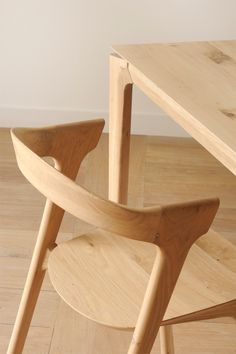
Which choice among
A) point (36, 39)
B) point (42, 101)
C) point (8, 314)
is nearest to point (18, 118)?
point (42, 101)

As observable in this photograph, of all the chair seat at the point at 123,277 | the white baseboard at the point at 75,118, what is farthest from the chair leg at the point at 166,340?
the white baseboard at the point at 75,118

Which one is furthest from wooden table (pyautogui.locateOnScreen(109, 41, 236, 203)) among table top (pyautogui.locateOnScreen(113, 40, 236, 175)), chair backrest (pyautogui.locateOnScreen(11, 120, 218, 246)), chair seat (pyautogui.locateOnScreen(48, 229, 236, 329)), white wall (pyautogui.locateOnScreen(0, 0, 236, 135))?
white wall (pyautogui.locateOnScreen(0, 0, 236, 135))

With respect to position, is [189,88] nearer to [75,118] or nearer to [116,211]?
[116,211]

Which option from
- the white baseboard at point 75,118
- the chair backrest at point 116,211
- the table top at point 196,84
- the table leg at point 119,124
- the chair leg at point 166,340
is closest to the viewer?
the chair backrest at point 116,211

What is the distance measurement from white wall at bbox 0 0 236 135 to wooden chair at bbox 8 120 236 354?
1.52 m

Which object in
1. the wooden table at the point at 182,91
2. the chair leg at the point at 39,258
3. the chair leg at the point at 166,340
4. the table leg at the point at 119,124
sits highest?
the wooden table at the point at 182,91

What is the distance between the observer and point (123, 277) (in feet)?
4.14

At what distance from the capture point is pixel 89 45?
2.79 metres

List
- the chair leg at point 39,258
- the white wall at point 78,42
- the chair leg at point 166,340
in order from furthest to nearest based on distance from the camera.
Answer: the white wall at point 78,42 < the chair leg at point 166,340 < the chair leg at point 39,258

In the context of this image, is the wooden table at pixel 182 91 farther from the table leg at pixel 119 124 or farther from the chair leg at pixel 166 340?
the chair leg at pixel 166 340

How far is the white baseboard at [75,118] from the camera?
291cm

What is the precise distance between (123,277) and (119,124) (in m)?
0.37

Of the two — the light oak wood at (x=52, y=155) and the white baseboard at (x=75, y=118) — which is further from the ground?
the light oak wood at (x=52, y=155)

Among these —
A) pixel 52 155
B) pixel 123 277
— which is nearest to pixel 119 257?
pixel 123 277
